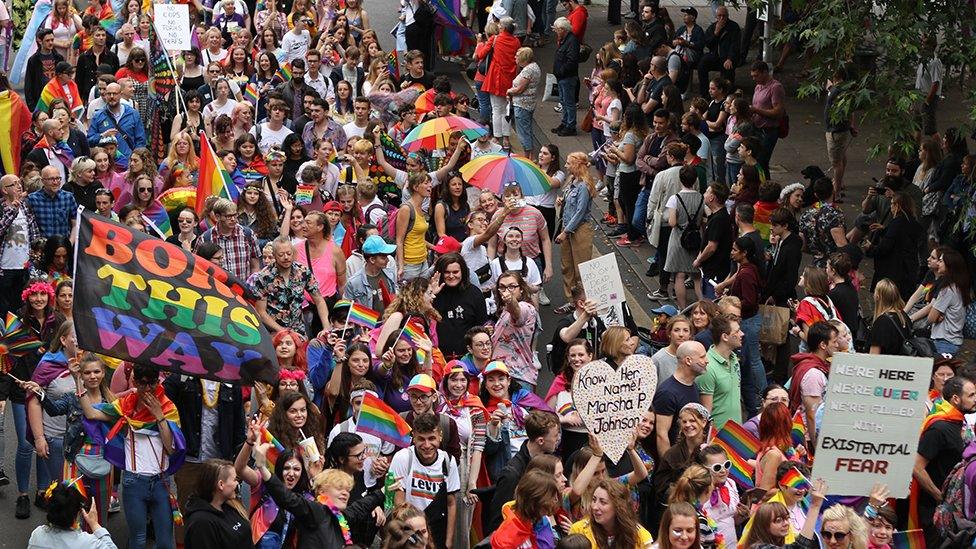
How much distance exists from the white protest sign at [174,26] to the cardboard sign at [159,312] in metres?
8.92

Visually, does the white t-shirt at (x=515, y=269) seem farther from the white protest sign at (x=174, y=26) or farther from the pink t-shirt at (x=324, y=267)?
the white protest sign at (x=174, y=26)

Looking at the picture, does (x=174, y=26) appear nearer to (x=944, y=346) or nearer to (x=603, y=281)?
(x=603, y=281)

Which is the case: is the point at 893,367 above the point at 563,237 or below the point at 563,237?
above

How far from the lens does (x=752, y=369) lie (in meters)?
13.0

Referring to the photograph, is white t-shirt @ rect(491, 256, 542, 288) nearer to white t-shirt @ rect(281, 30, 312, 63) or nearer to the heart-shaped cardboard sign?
the heart-shaped cardboard sign

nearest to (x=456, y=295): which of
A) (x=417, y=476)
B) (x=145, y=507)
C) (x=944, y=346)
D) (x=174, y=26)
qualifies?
(x=417, y=476)

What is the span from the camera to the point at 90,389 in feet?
33.2

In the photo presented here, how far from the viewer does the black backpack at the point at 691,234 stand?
1510 centimetres

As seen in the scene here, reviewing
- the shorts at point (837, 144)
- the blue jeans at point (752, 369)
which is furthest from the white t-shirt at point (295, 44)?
the blue jeans at point (752, 369)

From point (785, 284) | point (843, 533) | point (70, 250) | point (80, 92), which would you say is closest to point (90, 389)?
point (70, 250)

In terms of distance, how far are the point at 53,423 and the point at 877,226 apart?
796 cm

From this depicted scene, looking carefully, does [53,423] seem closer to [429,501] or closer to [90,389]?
[90,389]

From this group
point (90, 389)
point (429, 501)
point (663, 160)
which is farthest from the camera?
point (663, 160)

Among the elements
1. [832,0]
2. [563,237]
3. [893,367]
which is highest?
[832,0]
